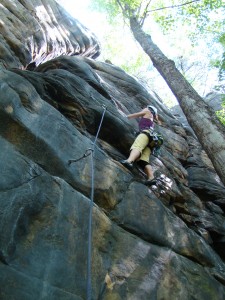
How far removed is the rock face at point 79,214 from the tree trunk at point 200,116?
1.42 m

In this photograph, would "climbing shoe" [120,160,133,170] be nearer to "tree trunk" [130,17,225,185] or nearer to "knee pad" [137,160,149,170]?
"knee pad" [137,160,149,170]

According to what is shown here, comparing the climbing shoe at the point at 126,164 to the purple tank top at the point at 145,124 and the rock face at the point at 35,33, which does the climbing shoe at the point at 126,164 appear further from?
the rock face at the point at 35,33

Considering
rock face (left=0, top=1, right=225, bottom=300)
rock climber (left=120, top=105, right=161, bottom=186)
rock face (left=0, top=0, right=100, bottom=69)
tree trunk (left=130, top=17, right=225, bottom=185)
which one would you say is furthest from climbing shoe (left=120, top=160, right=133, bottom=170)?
rock face (left=0, top=0, right=100, bottom=69)

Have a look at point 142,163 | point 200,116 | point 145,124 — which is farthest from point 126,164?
point 200,116

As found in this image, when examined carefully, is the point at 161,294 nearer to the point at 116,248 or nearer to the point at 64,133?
the point at 116,248

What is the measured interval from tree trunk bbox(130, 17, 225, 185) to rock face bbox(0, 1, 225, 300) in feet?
4.67

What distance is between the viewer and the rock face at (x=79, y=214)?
429cm

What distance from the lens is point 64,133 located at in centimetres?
616

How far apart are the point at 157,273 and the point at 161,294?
0.33m

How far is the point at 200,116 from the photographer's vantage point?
8.71m

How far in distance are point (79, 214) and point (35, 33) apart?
23.1ft

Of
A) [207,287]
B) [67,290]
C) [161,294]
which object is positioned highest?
[207,287]

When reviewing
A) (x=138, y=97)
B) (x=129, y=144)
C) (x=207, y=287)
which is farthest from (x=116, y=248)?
(x=138, y=97)

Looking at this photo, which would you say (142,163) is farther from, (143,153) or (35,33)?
(35,33)
